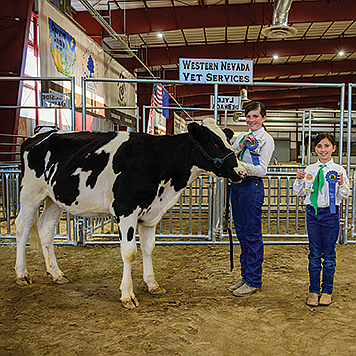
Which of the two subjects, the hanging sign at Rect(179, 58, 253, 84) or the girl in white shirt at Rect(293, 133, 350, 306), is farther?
the hanging sign at Rect(179, 58, 253, 84)

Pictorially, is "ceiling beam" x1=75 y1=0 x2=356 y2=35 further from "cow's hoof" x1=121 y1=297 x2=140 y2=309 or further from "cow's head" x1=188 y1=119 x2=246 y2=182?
"cow's hoof" x1=121 y1=297 x2=140 y2=309

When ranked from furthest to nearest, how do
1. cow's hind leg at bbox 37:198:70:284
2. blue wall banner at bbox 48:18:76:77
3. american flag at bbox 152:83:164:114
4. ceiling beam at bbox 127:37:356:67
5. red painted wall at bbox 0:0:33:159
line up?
ceiling beam at bbox 127:37:356:67 → american flag at bbox 152:83:164:114 → red painted wall at bbox 0:0:33:159 → blue wall banner at bbox 48:18:76:77 → cow's hind leg at bbox 37:198:70:284

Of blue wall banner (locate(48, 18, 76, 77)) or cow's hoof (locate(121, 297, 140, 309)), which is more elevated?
blue wall banner (locate(48, 18, 76, 77))

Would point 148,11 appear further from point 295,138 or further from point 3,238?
point 295,138

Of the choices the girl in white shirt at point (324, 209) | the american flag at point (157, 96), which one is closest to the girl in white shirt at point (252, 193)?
the girl in white shirt at point (324, 209)

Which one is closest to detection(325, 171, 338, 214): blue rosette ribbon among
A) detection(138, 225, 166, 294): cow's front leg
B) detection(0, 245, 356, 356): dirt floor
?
detection(0, 245, 356, 356): dirt floor

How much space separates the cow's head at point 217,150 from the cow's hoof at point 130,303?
1363mm

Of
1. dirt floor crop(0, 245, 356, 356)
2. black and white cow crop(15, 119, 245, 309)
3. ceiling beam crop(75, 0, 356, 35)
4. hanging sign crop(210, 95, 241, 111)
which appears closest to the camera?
dirt floor crop(0, 245, 356, 356)

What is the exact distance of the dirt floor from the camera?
2.34 metres

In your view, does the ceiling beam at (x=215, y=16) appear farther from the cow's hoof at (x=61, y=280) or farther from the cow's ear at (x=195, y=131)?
the cow's hoof at (x=61, y=280)

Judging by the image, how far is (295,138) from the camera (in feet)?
116

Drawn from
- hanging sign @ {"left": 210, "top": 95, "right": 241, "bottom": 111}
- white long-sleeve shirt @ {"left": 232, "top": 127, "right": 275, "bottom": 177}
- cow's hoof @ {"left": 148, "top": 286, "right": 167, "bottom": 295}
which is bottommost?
cow's hoof @ {"left": 148, "top": 286, "right": 167, "bottom": 295}

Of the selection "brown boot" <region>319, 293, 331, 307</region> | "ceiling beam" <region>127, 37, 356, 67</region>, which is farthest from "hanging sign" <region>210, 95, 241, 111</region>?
"ceiling beam" <region>127, 37, 356, 67</region>

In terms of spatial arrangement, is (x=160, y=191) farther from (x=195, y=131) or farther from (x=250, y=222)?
(x=250, y=222)
